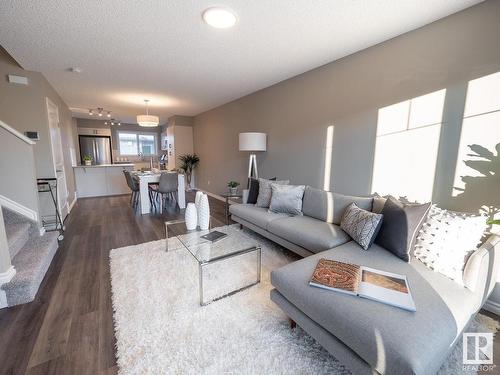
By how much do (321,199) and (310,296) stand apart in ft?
5.52

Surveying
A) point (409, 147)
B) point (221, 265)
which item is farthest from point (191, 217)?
point (409, 147)

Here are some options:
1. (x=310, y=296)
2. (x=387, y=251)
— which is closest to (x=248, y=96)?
(x=387, y=251)

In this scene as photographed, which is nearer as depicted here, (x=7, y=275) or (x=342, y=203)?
(x=7, y=275)

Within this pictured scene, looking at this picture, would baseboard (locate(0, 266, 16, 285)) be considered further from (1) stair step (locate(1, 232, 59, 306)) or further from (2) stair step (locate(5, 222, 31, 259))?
(2) stair step (locate(5, 222, 31, 259))

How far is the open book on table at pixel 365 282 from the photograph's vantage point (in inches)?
50.6

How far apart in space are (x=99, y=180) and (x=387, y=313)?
23.4 feet

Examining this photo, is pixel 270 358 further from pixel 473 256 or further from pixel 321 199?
pixel 321 199

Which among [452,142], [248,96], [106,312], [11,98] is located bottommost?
[106,312]

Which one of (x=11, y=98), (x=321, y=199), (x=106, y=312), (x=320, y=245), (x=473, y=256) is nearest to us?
(x=473, y=256)

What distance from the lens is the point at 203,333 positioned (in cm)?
158

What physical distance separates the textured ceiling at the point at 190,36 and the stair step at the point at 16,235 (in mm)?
2089

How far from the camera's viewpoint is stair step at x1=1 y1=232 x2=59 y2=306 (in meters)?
1.87

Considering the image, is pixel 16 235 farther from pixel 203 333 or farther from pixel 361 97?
pixel 361 97

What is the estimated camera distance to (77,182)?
602cm
